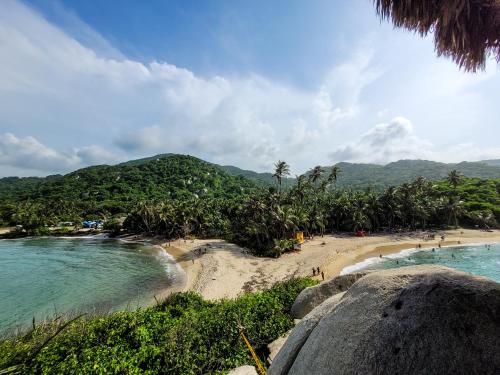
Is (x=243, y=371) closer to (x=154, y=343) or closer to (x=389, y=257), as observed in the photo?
(x=154, y=343)

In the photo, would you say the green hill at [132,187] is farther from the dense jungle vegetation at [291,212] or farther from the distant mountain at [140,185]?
the dense jungle vegetation at [291,212]

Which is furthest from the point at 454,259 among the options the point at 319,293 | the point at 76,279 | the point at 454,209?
the point at 76,279

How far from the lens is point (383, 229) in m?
66.2

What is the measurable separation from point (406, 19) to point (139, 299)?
31154 mm

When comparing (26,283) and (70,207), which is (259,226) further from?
(70,207)

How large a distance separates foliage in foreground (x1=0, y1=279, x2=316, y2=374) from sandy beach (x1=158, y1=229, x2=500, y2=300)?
1502 centimetres

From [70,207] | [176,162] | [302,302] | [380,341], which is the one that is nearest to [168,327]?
[302,302]

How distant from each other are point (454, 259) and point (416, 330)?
4955 centimetres

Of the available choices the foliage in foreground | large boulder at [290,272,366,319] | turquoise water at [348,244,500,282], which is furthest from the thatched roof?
turquoise water at [348,244,500,282]

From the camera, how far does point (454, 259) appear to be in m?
41.4

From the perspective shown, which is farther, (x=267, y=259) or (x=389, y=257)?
(x=389, y=257)

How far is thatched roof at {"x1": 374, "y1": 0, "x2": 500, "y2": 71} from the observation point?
4.24m

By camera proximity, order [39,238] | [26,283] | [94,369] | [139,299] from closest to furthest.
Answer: [94,369] → [139,299] → [26,283] → [39,238]

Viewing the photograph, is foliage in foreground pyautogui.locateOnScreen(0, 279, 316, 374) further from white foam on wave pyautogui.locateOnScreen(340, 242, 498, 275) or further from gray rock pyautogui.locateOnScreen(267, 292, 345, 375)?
white foam on wave pyautogui.locateOnScreen(340, 242, 498, 275)
